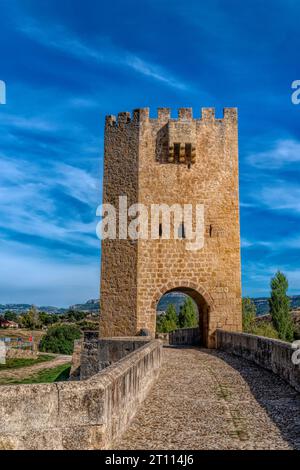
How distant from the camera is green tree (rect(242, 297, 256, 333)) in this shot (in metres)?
33.7

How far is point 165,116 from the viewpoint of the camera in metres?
17.1

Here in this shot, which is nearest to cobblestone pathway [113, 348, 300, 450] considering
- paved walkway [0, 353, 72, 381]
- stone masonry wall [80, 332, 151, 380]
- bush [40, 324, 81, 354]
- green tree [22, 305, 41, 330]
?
stone masonry wall [80, 332, 151, 380]

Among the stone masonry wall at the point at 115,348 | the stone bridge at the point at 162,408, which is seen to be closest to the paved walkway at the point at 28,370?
the stone masonry wall at the point at 115,348

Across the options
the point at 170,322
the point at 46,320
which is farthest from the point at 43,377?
the point at 46,320

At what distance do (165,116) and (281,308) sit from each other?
22514mm

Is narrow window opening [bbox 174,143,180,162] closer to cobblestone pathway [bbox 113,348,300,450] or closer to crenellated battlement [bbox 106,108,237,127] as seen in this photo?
crenellated battlement [bbox 106,108,237,127]

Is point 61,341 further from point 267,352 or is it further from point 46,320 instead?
point 267,352

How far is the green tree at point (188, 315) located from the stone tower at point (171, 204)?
1881 cm

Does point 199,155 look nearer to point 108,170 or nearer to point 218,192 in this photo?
point 218,192

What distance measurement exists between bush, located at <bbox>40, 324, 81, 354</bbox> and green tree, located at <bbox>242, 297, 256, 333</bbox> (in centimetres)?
1856

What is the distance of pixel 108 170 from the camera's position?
56.2ft

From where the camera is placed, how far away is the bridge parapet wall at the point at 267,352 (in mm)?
8055
